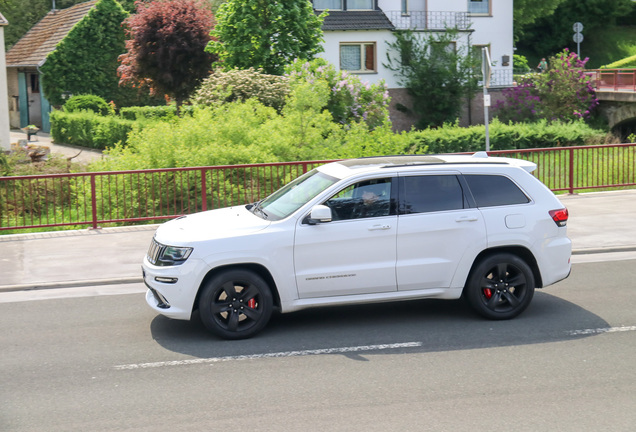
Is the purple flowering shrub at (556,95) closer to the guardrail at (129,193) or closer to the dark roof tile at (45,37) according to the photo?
the dark roof tile at (45,37)

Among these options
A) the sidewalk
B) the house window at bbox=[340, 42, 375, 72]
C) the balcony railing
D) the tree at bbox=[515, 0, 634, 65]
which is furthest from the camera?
the tree at bbox=[515, 0, 634, 65]

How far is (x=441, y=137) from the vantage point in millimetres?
28734

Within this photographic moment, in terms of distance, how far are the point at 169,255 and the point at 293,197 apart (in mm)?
1529

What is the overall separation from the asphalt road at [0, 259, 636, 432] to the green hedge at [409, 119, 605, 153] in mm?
19137

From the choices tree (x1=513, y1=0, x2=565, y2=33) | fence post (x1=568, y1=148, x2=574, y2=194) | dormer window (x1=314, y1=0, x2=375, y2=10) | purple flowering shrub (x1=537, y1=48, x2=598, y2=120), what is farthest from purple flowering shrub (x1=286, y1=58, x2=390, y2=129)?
tree (x1=513, y1=0, x2=565, y2=33)

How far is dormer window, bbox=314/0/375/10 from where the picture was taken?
1529 inches

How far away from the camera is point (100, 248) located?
42.7 feet

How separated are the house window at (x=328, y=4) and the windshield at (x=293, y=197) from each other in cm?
3085

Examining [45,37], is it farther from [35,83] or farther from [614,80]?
[614,80]

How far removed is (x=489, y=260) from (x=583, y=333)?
46.2 inches

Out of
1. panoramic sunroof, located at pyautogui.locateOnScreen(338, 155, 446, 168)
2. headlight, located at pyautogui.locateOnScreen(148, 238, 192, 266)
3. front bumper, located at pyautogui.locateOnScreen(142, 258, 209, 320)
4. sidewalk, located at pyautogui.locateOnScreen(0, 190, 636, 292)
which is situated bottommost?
sidewalk, located at pyautogui.locateOnScreen(0, 190, 636, 292)

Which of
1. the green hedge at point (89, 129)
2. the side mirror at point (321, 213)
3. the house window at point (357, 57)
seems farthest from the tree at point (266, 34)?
the side mirror at point (321, 213)

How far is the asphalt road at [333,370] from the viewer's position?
239 inches

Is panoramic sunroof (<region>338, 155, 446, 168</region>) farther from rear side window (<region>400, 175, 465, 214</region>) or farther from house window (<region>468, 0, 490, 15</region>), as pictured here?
house window (<region>468, 0, 490, 15</region>)
